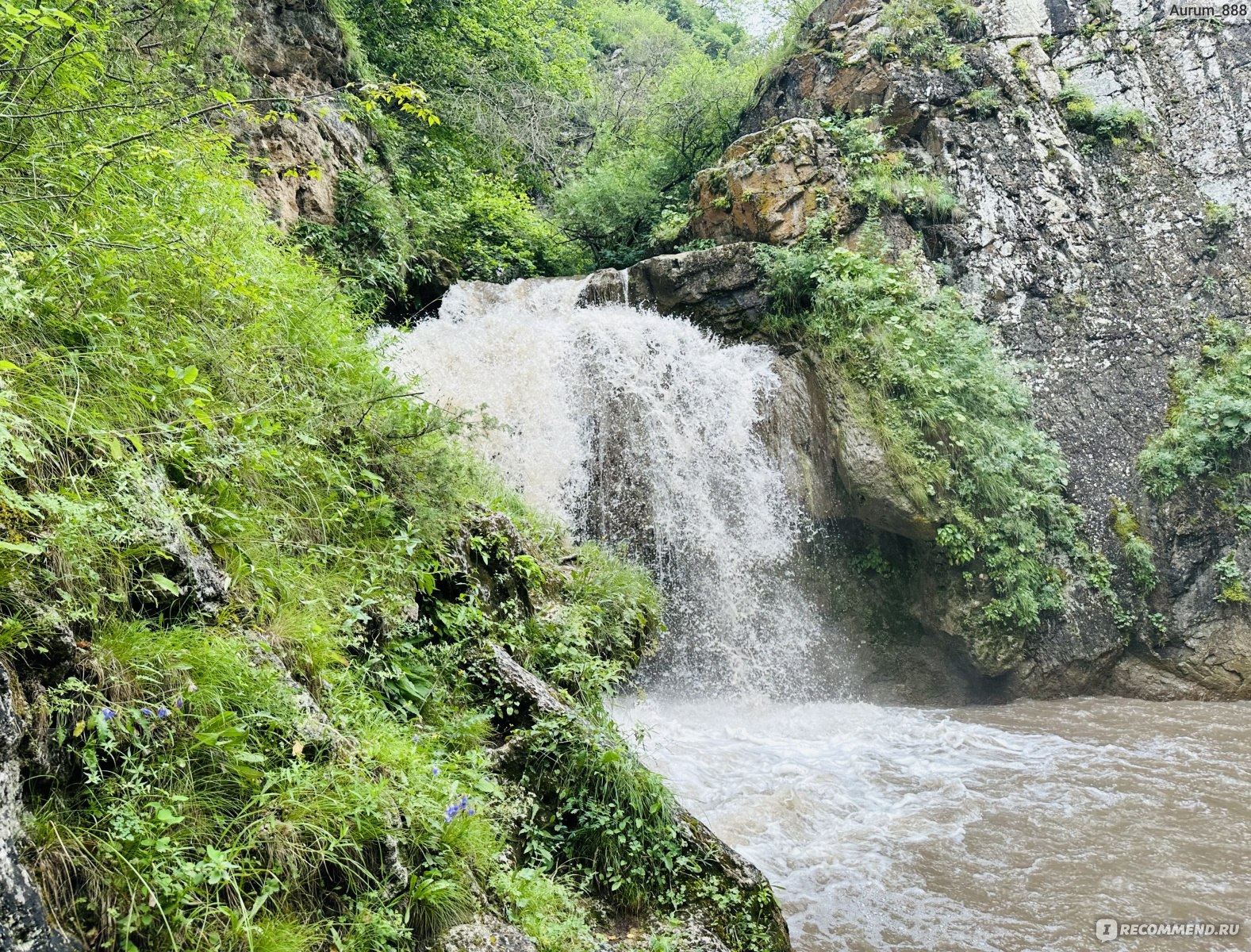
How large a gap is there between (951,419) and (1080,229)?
4653 mm

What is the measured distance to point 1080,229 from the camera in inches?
456

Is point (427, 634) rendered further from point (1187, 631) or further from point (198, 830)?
point (1187, 631)

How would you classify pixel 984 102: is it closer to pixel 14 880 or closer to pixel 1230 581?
pixel 1230 581

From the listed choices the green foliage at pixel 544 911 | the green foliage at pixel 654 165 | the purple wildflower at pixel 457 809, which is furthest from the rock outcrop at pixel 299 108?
the green foliage at pixel 544 911

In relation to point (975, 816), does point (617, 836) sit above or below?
above

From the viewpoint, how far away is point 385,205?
10484 mm

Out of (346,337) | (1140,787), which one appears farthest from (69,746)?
(1140,787)

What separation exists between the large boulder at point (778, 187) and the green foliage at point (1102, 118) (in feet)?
13.7

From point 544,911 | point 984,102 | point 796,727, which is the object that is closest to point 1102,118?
point 984,102

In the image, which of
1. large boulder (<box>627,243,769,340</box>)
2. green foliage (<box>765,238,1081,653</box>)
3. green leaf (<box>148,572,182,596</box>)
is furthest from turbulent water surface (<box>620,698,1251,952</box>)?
large boulder (<box>627,243,769,340</box>)

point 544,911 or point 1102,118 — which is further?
point 1102,118

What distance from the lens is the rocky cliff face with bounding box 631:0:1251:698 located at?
371 inches

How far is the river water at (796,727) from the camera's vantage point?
4523mm

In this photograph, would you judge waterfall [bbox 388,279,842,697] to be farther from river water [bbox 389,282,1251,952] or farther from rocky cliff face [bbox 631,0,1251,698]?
rocky cliff face [bbox 631,0,1251,698]
